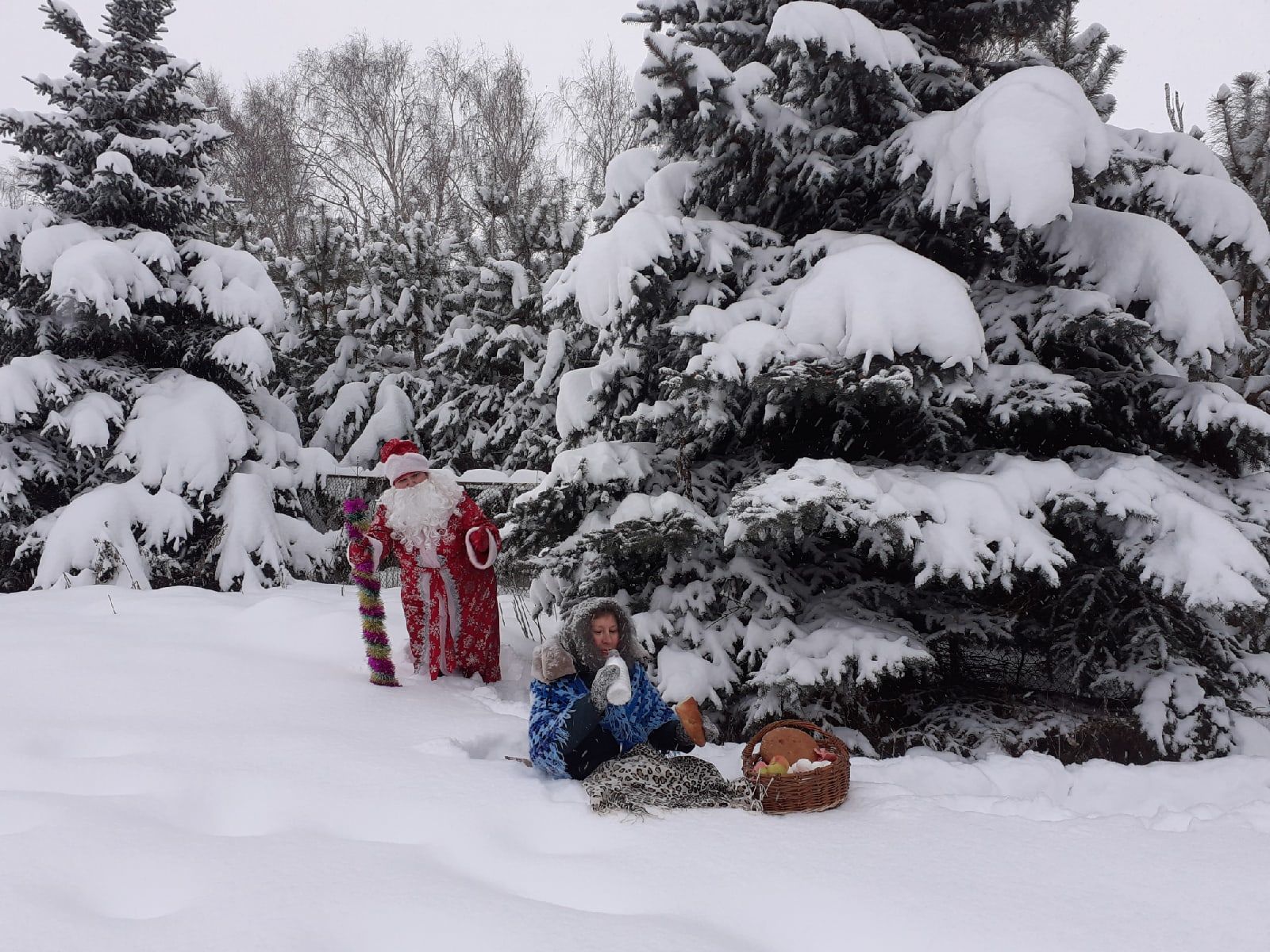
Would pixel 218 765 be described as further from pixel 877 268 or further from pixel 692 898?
pixel 877 268

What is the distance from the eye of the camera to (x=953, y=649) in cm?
514

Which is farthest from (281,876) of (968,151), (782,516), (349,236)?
(349,236)

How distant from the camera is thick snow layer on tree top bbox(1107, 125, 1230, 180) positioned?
514cm

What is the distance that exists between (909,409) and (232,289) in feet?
22.6

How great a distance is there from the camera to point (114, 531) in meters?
7.47

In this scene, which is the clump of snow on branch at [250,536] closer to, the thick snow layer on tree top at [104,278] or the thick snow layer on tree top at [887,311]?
the thick snow layer on tree top at [104,278]

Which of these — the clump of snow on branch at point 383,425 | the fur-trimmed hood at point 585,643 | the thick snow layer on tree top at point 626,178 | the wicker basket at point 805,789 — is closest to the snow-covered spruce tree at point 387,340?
the clump of snow on branch at point 383,425

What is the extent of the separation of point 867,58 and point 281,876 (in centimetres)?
459

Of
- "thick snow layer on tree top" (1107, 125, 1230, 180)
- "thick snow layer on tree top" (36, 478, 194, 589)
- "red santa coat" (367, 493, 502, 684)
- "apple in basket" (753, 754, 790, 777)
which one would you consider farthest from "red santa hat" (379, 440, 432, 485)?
"thick snow layer on tree top" (1107, 125, 1230, 180)

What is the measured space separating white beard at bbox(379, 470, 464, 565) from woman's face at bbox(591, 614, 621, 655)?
5.96ft

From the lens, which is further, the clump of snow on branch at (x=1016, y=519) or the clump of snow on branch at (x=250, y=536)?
the clump of snow on branch at (x=250, y=536)

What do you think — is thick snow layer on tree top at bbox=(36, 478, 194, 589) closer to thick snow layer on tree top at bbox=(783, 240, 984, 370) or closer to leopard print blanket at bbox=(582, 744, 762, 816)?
leopard print blanket at bbox=(582, 744, 762, 816)

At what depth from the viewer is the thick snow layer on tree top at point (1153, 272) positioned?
420 cm

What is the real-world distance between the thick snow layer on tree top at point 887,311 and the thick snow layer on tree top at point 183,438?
6.09 meters
